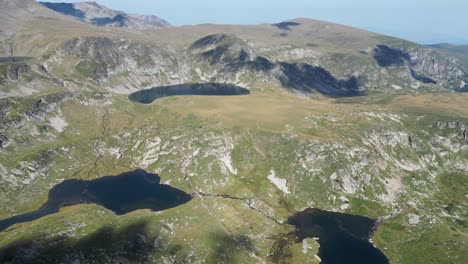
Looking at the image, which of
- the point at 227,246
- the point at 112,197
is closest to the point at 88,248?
the point at 112,197

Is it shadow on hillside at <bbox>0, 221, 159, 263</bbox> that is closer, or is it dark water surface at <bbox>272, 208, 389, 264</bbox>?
shadow on hillside at <bbox>0, 221, 159, 263</bbox>

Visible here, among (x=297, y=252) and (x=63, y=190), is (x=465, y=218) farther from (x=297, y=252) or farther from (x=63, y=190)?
(x=63, y=190)

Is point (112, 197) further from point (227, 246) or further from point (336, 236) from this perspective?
point (336, 236)

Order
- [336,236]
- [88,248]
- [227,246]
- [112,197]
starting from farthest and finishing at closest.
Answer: [112,197]
[336,236]
[227,246]
[88,248]

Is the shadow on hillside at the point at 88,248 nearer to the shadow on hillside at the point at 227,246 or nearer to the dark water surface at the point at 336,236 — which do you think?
the shadow on hillside at the point at 227,246

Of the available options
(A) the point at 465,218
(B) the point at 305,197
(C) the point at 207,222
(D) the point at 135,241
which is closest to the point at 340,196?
(B) the point at 305,197

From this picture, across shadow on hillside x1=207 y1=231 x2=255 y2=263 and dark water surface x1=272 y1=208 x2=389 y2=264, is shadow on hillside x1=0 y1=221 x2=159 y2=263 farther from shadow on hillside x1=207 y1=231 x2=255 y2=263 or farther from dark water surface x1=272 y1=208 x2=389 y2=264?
dark water surface x1=272 y1=208 x2=389 y2=264

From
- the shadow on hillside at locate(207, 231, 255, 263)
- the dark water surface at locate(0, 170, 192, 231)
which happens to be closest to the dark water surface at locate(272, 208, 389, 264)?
the shadow on hillside at locate(207, 231, 255, 263)
